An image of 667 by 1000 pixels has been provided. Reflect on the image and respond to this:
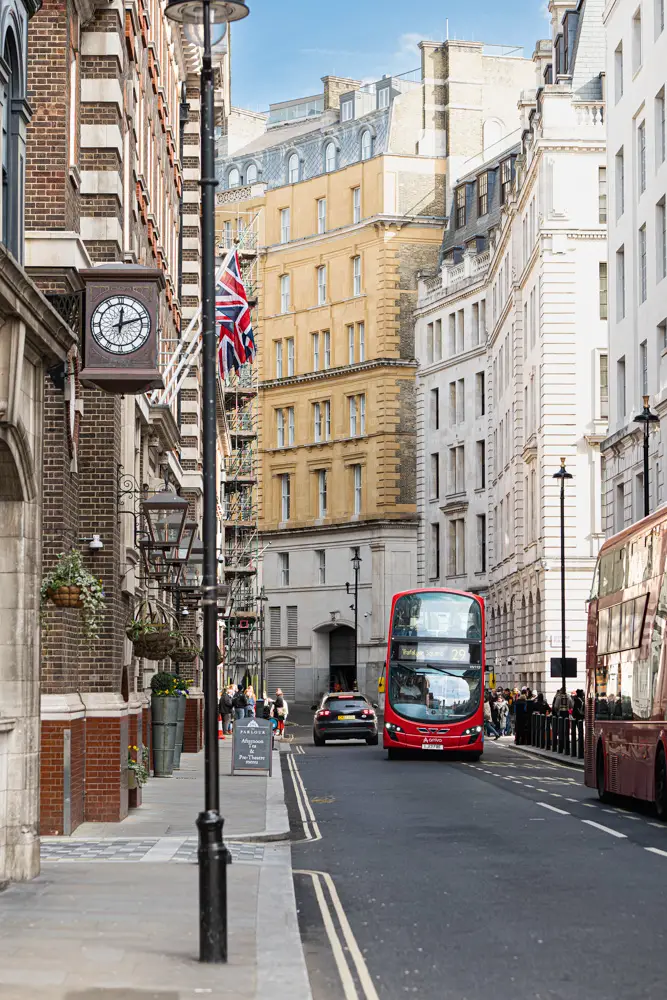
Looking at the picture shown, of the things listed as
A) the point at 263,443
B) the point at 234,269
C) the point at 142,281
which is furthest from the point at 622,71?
the point at 263,443

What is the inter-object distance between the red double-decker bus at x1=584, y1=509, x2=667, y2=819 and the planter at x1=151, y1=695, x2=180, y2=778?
7.65 metres

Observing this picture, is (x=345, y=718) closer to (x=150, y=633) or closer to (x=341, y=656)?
(x=150, y=633)

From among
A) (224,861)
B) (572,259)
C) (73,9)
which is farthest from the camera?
(572,259)

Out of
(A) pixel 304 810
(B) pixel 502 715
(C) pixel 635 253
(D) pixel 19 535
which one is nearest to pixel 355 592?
(B) pixel 502 715

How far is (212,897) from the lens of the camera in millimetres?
10359

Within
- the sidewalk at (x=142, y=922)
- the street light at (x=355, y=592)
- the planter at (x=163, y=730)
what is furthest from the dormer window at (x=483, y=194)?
the sidewalk at (x=142, y=922)

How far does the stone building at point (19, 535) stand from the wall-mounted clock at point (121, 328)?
671 mm

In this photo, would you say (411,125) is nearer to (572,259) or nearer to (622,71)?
(572,259)

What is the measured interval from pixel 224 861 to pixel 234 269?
77.2ft

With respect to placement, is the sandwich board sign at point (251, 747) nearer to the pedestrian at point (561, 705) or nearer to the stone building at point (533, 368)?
the pedestrian at point (561, 705)

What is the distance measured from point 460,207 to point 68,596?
233 feet

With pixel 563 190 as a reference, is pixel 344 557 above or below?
below

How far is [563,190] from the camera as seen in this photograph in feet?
200

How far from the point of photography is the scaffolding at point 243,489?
85438 mm
